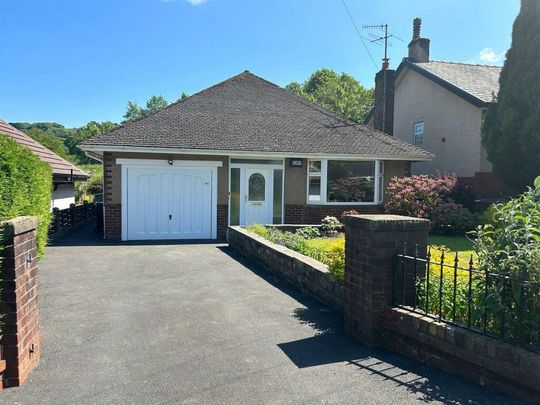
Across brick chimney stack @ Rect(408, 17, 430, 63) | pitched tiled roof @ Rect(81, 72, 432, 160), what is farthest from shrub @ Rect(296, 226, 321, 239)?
brick chimney stack @ Rect(408, 17, 430, 63)

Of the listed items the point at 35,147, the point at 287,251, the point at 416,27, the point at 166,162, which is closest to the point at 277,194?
the point at 166,162

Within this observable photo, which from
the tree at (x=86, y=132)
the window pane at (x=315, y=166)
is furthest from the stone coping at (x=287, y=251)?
the tree at (x=86, y=132)

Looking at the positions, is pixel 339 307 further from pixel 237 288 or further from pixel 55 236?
pixel 55 236

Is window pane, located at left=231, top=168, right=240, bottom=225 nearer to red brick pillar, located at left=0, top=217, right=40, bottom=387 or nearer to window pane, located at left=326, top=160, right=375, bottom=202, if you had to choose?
window pane, located at left=326, top=160, right=375, bottom=202

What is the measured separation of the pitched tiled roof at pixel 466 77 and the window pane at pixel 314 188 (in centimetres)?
687

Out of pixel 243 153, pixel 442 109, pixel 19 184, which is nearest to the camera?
pixel 19 184

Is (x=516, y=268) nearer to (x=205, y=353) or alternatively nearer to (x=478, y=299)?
(x=478, y=299)

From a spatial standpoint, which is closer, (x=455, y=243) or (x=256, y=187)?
(x=455, y=243)

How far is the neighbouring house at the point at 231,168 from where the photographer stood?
12930mm

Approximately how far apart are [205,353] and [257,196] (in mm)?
10009

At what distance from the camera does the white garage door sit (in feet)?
42.7

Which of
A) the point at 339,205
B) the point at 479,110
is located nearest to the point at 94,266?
the point at 339,205

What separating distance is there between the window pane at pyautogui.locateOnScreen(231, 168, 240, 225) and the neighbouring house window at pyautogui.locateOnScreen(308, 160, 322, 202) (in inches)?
95.4

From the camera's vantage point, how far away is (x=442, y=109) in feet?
60.2
